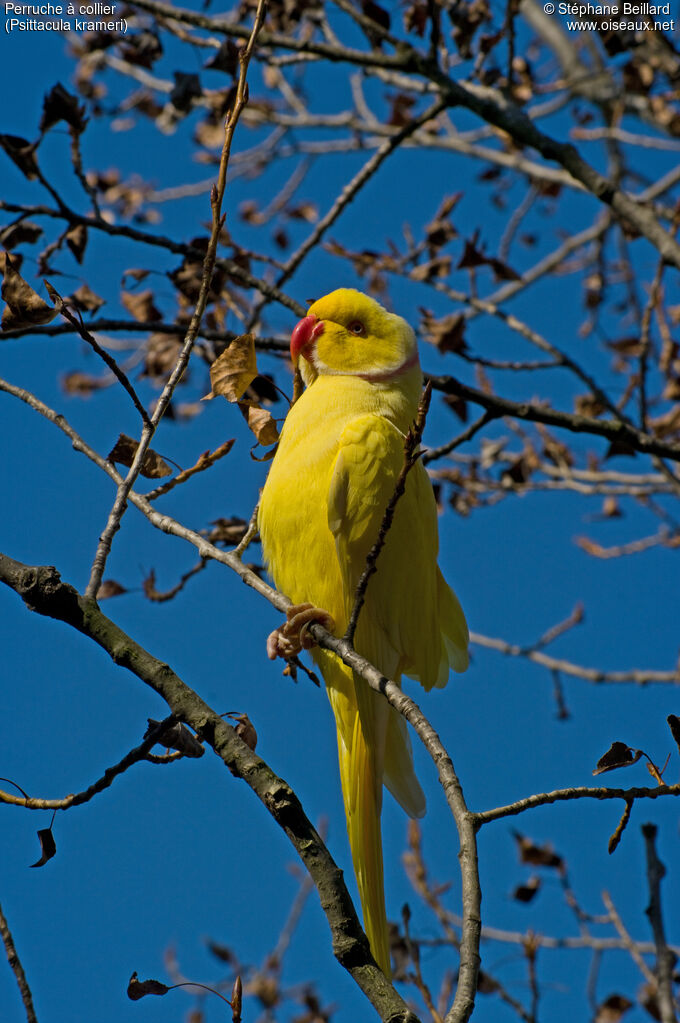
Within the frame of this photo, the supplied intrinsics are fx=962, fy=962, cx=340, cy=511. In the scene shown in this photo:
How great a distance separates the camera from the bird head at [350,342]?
3.15 m

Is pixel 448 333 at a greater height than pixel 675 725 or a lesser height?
greater

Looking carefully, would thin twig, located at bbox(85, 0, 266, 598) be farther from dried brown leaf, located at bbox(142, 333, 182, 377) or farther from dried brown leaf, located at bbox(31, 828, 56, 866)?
dried brown leaf, located at bbox(142, 333, 182, 377)

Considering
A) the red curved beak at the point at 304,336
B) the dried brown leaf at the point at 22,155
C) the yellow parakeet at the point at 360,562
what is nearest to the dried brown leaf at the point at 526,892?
the yellow parakeet at the point at 360,562

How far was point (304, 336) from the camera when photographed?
3162mm

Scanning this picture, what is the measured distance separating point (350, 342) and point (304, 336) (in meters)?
0.15

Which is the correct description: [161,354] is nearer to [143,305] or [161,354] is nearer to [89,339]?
[143,305]

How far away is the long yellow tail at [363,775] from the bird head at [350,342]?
96 centimetres

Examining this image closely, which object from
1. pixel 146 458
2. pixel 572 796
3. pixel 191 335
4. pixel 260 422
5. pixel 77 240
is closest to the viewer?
pixel 572 796

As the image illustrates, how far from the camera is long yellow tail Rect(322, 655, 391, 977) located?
2.42 m

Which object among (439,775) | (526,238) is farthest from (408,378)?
(526,238)

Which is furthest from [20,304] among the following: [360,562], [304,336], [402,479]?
[304,336]

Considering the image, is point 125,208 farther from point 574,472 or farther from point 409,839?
point 409,839

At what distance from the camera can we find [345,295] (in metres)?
3.20

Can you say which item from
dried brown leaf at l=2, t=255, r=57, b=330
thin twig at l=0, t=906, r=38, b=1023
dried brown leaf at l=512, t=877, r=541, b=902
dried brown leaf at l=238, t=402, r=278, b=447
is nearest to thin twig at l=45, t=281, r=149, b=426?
dried brown leaf at l=2, t=255, r=57, b=330
